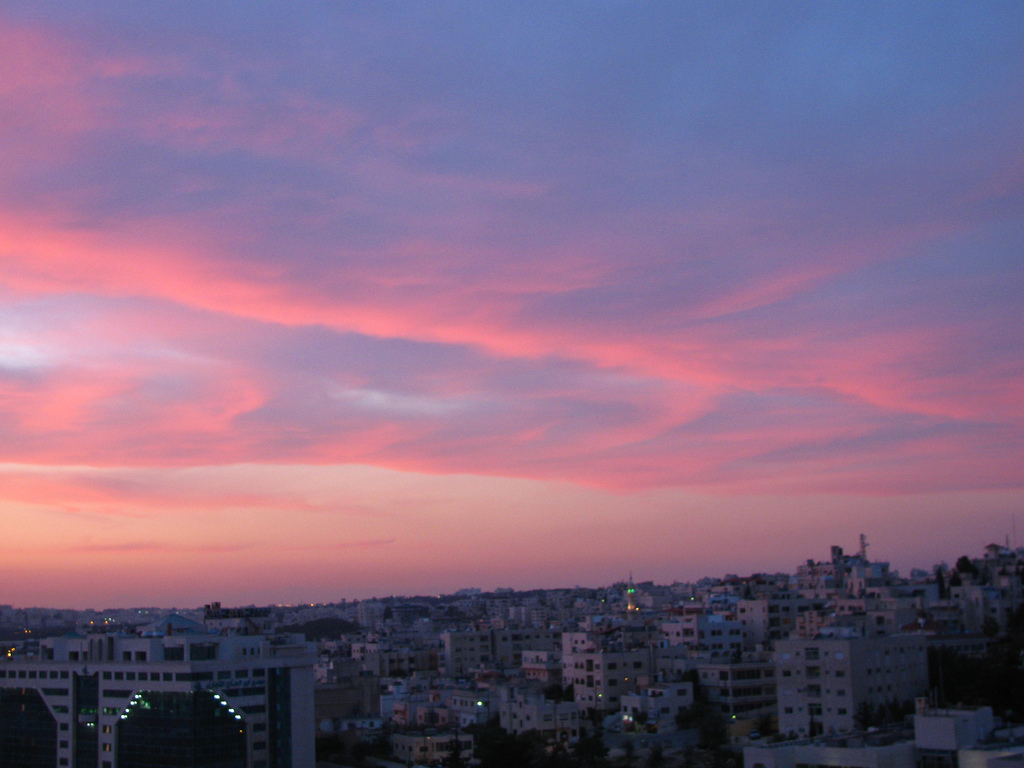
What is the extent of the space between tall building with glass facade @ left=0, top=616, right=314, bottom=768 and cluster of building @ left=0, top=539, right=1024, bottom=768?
0.04 meters

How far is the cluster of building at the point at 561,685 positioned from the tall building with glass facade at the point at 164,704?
42 mm

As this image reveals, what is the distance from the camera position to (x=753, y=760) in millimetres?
17781

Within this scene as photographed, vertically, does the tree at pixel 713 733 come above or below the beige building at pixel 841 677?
below

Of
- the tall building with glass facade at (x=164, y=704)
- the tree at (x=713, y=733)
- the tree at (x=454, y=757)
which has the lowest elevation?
the tree at (x=454, y=757)

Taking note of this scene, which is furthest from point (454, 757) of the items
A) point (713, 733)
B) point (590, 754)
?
point (713, 733)

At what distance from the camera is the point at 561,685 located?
36531mm

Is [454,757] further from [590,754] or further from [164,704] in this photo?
[164,704]

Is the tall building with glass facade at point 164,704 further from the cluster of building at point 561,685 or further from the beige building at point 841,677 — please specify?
the beige building at point 841,677

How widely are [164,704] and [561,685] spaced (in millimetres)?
15335

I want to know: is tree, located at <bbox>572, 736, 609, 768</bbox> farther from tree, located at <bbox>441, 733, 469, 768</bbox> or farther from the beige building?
the beige building

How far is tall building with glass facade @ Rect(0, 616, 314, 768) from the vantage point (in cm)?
2405

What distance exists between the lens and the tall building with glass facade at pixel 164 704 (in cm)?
2405

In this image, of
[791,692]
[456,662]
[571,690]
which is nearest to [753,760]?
[791,692]

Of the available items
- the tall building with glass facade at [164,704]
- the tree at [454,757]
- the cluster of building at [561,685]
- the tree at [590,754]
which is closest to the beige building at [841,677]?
the cluster of building at [561,685]
